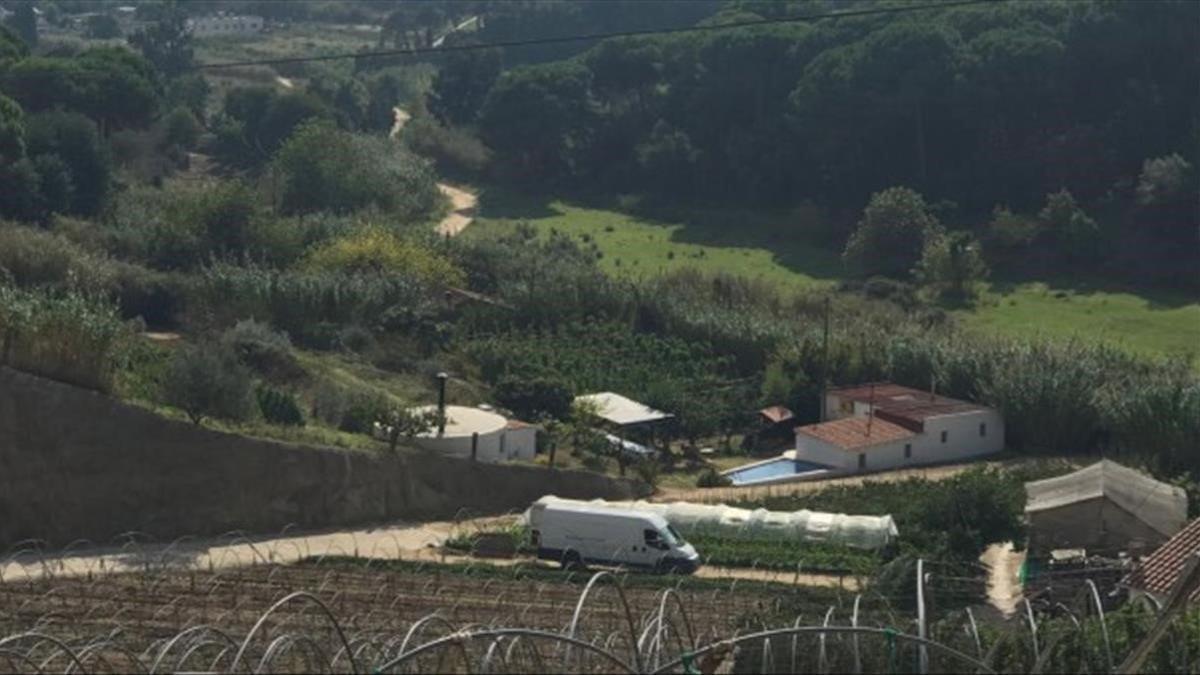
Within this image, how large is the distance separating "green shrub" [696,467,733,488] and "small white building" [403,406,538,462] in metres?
3.48

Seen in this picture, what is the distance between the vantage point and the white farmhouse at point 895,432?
159 ft

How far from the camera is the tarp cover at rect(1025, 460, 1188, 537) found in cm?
3788

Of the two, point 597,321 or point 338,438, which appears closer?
point 338,438

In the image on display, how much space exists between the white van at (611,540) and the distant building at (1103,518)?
5.78m

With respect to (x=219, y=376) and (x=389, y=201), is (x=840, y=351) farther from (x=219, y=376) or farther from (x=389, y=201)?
(x=389, y=201)

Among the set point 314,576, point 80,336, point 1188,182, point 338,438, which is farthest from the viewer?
point 1188,182

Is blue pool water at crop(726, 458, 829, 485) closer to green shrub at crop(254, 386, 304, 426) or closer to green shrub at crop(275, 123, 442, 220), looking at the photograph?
green shrub at crop(254, 386, 304, 426)

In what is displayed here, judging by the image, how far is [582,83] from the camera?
290ft

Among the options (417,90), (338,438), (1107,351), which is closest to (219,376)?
(338,438)

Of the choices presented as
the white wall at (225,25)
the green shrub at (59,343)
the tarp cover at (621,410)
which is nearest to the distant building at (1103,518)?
the tarp cover at (621,410)

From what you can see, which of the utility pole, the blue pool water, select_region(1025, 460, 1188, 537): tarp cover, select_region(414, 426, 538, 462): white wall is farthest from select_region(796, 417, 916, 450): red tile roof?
select_region(1025, 460, 1188, 537): tarp cover

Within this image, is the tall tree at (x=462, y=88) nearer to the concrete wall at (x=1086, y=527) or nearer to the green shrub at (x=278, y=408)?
the green shrub at (x=278, y=408)

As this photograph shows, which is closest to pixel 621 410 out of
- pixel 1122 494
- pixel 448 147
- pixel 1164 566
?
pixel 1122 494

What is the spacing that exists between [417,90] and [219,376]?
67.3m
